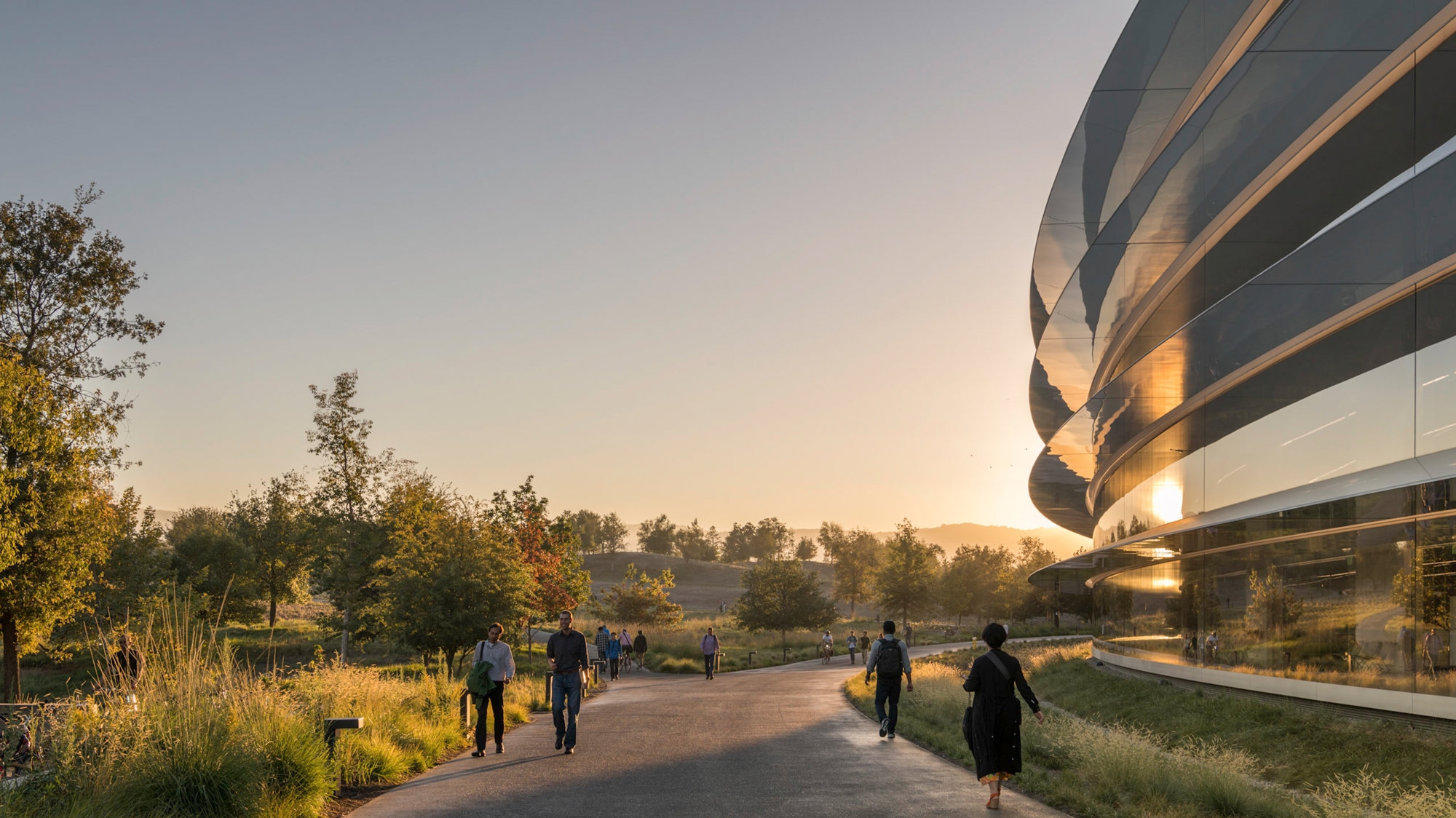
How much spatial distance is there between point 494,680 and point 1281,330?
532 inches

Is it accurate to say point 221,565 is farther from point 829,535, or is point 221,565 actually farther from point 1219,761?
point 829,535

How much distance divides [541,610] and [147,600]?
1603 cm

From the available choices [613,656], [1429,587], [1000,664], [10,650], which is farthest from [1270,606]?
[10,650]

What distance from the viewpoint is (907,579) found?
7475 centimetres

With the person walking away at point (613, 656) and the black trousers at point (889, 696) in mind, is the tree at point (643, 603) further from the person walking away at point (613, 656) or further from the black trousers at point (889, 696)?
the black trousers at point (889, 696)

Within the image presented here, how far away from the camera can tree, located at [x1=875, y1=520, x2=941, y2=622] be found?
75.0m

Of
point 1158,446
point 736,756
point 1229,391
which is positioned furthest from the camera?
point 1158,446

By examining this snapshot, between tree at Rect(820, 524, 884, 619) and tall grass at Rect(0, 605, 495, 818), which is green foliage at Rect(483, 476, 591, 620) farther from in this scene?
tree at Rect(820, 524, 884, 619)

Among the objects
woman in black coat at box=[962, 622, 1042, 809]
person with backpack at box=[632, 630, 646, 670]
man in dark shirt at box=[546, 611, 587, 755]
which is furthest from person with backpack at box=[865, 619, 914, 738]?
person with backpack at box=[632, 630, 646, 670]

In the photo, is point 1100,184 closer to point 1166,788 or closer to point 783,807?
point 1166,788

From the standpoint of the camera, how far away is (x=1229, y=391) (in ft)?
63.2

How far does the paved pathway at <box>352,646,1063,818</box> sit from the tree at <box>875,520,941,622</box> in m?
56.6

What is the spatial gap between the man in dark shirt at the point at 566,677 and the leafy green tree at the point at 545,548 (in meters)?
29.0

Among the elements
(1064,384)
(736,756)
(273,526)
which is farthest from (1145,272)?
(273,526)
